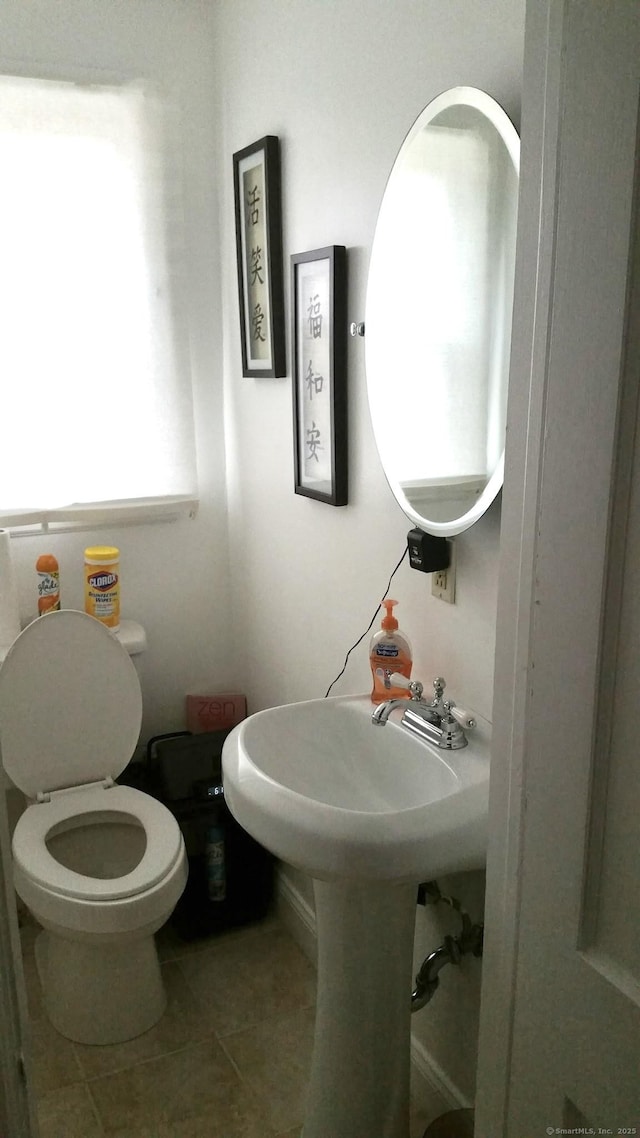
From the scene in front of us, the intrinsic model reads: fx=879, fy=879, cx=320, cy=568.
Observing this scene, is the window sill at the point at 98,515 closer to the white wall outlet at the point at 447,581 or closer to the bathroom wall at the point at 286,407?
the bathroom wall at the point at 286,407

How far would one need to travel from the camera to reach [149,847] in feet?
6.55

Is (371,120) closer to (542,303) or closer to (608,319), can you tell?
(542,303)

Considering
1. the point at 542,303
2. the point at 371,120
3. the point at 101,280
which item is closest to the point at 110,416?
the point at 101,280

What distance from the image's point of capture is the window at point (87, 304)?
2156 millimetres

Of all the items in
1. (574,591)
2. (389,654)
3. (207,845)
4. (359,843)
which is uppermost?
(574,591)

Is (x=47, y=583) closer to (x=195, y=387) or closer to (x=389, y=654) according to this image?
(x=195, y=387)

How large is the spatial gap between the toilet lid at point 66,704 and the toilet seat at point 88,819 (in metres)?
0.06

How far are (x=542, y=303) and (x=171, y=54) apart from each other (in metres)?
1.91

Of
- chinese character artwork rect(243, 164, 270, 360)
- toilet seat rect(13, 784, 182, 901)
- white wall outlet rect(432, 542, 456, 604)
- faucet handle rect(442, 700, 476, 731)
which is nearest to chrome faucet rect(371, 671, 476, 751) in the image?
faucet handle rect(442, 700, 476, 731)

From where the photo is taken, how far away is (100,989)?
2000 mm

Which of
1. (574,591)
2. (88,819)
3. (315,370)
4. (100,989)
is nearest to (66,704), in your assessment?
(88,819)

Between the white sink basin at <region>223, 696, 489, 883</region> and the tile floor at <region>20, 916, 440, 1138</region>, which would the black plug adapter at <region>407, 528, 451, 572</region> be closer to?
the white sink basin at <region>223, 696, 489, 883</region>

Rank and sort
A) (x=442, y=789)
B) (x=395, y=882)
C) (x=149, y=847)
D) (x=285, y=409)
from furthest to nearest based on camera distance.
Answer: (x=285, y=409) → (x=149, y=847) → (x=442, y=789) → (x=395, y=882)

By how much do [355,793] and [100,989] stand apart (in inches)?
33.5
